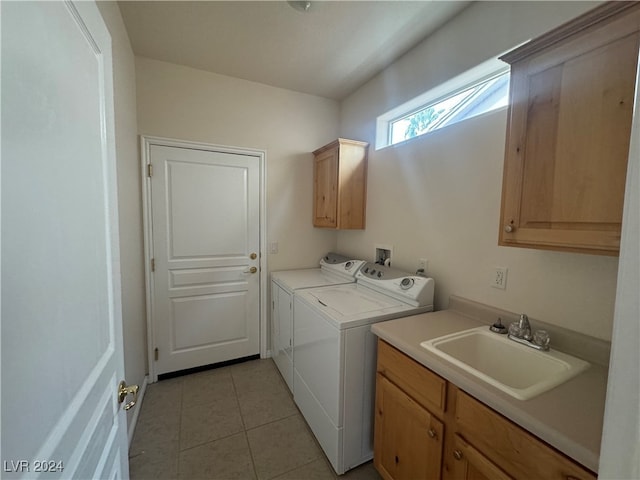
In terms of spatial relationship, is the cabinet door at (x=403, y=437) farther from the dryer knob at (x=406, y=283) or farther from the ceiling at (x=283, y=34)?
the ceiling at (x=283, y=34)

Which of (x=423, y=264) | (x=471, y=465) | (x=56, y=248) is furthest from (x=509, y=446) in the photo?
(x=56, y=248)

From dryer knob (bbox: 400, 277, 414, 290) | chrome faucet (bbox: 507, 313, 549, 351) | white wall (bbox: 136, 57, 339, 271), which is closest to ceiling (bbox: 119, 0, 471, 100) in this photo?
white wall (bbox: 136, 57, 339, 271)

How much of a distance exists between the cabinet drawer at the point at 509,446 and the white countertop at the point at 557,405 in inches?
1.1

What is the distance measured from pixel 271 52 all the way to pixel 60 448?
245 centimetres

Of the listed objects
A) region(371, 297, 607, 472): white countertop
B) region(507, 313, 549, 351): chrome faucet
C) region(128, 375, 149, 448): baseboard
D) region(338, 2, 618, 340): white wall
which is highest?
region(338, 2, 618, 340): white wall

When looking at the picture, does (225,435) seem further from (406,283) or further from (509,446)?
(509,446)

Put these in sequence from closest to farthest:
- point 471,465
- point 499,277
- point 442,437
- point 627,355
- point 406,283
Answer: point 627,355 < point 471,465 < point 442,437 < point 499,277 < point 406,283

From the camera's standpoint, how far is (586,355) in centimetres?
111

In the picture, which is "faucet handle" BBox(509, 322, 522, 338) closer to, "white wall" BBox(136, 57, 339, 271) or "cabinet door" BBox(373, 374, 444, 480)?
"cabinet door" BBox(373, 374, 444, 480)

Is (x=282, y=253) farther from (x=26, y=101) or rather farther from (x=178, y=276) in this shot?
(x=26, y=101)

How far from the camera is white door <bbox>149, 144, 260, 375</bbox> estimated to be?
92.3 inches

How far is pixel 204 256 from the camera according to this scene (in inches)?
98.3

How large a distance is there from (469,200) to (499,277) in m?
0.47

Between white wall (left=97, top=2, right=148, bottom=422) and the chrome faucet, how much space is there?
2.15m
